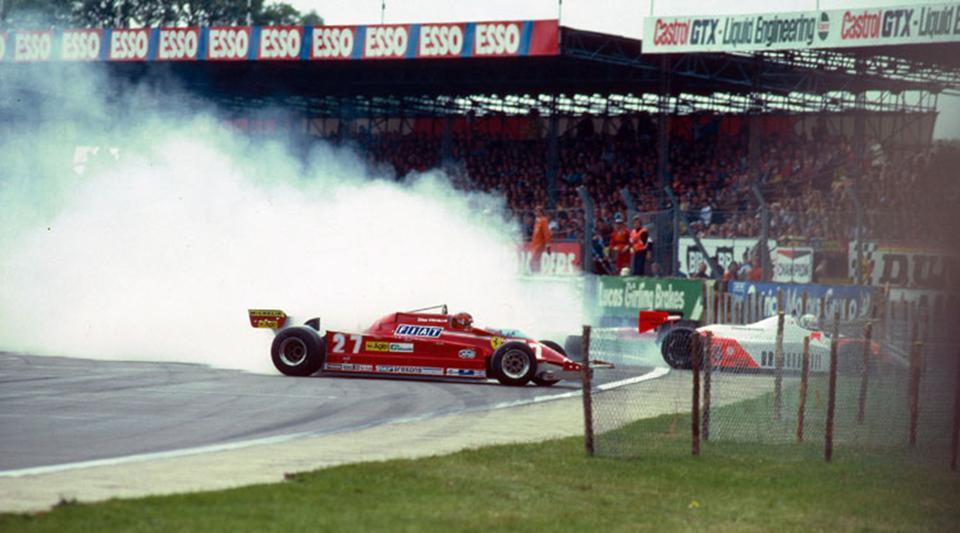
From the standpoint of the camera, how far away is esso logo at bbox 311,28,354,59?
134 feet

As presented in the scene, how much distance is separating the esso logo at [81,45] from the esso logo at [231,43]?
334 centimetres

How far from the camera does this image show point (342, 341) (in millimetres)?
21328

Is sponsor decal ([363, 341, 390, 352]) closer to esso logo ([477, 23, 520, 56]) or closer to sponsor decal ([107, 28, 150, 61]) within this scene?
esso logo ([477, 23, 520, 56])

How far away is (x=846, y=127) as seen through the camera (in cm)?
4788

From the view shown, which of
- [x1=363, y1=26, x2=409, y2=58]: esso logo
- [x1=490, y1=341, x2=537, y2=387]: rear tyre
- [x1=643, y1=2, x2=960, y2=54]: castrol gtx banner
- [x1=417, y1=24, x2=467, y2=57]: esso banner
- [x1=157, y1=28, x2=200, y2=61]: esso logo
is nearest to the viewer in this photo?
[x1=490, y1=341, x2=537, y2=387]: rear tyre

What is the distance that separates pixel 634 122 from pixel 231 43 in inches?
592

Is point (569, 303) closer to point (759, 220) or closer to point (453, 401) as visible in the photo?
point (759, 220)

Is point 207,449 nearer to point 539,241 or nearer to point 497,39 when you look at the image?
point 539,241

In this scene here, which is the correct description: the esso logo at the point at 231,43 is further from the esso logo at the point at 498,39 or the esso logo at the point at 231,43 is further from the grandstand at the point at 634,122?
the esso logo at the point at 498,39

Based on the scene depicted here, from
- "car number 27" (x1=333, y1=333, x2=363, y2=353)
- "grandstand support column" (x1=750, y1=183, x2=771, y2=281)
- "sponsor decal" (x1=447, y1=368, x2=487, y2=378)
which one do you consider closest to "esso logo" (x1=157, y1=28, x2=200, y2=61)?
"grandstand support column" (x1=750, y1=183, x2=771, y2=281)

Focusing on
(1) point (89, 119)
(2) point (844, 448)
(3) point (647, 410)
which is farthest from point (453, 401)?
(1) point (89, 119)

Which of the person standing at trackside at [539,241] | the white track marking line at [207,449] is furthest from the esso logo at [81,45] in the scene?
the white track marking line at [207,449]

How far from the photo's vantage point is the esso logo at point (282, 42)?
4147 centimetres

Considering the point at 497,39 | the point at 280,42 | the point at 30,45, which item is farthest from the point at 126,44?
the point at 497,39
